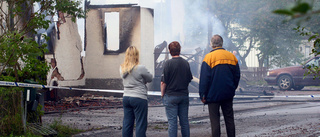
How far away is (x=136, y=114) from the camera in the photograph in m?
4.79

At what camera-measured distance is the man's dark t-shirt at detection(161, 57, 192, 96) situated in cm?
505

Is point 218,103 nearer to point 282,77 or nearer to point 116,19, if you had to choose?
point 116,19

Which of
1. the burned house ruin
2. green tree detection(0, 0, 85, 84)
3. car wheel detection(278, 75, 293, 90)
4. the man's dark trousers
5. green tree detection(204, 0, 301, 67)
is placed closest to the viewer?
the man's dark trousers

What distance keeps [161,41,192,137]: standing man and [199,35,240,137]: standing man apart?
0.91 feet

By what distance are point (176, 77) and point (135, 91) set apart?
2.08 ft

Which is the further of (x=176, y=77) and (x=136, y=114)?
(x=176, y=77)

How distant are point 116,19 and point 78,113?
5.88 metres

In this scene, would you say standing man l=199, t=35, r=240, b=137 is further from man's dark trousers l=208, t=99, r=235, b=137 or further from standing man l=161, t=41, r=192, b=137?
standing man l=161, t=41, r=192, b=137

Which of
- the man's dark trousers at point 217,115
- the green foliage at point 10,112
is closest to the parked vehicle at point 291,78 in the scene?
the man's dark trousers at point 217,115

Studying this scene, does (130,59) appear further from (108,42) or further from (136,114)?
(108,42)

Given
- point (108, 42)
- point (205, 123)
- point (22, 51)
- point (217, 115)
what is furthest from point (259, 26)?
point (22, 51)

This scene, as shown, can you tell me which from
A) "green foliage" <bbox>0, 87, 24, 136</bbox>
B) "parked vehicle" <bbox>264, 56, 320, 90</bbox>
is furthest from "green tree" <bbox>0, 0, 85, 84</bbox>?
"parked vehicle" <bbox>264, 56, 320, 90</bbox>

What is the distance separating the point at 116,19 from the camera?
14.9m

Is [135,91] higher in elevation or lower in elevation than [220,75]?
lower
